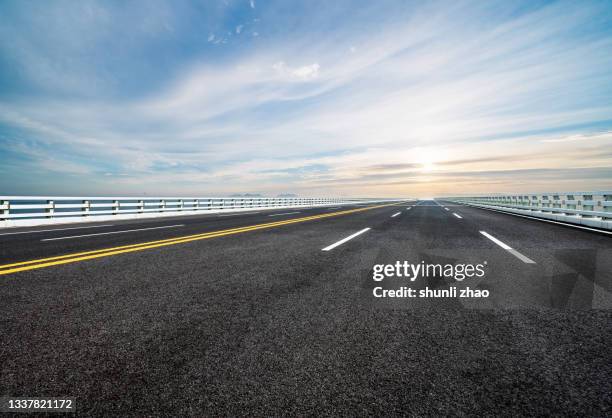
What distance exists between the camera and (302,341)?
8.72 feet

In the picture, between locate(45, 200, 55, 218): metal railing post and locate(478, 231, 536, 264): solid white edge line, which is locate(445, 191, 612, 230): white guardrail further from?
locate(45, 200, 55, 218): metal railing post

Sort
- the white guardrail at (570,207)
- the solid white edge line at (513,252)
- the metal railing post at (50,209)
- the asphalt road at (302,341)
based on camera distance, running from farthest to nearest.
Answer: the metal railing post at (50,209) → the white guardrail at (570,207) → the solid white edge line at (513,252) → the asphalt road at (302,341)

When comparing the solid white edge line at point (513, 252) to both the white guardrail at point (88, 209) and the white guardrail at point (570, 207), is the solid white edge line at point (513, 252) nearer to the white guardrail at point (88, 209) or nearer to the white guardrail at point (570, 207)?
the white guardrail at point (570, 207)

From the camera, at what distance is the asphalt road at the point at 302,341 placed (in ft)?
6.32

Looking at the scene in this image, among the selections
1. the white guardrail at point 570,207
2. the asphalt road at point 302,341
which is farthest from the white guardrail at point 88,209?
the white guardrail at point 570,207

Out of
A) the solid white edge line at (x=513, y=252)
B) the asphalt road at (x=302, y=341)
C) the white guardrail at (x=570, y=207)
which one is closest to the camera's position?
the asphalt road at (x=302, y=341)

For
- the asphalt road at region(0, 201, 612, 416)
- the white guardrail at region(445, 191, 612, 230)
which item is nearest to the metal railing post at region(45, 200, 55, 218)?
the asphalt road at region(0, 201, 612, 416)

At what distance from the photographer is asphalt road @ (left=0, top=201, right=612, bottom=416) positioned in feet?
6.32

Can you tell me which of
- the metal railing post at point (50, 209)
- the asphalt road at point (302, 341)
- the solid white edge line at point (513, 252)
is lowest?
the asphalt road at point (302, 341)

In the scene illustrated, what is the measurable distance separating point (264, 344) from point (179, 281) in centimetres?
239

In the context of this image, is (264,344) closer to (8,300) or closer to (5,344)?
(5,344)

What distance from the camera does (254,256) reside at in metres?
6.29

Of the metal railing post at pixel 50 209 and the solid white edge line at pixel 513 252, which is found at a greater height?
the metal railing post at pixel 50 209

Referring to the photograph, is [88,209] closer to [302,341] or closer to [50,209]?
[50,209]
